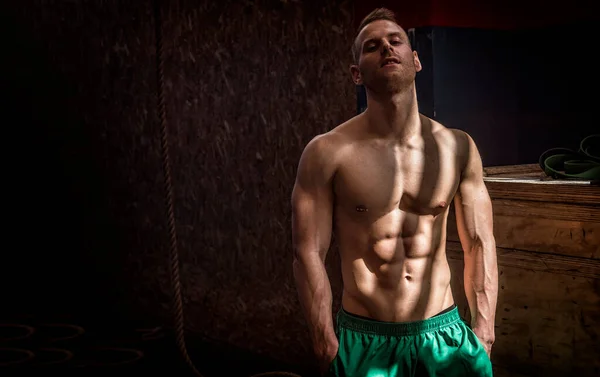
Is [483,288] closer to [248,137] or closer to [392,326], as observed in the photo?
[392,326]

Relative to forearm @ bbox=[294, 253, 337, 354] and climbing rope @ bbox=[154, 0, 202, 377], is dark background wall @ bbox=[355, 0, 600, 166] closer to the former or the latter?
climbing rope @ bbox=[154, 0, 202, 377]

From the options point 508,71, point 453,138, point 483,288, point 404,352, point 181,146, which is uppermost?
point 508,71

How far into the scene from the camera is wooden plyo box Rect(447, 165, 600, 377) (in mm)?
2781

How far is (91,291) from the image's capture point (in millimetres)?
5883

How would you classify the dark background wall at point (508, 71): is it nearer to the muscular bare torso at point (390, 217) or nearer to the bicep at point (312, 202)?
the muscular bare torso at point (390, 217)

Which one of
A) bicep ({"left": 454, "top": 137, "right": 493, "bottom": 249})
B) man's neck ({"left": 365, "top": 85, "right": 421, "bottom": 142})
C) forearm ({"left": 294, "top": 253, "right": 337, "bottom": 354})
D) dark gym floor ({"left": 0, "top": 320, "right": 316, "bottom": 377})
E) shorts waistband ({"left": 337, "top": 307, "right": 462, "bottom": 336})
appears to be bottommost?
dark gym floor ({"left": 0, "top": 320, "right": 316, "bottom": 377})

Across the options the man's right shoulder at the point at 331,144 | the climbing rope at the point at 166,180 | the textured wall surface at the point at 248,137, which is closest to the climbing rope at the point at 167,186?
the climbing rope at the point at 166,180

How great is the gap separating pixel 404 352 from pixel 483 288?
31 cm

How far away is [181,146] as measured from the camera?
4.75 meters

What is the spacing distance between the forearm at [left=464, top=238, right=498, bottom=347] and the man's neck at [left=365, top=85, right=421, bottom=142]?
40 centimetres

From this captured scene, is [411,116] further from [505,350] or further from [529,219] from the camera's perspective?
[505,350]

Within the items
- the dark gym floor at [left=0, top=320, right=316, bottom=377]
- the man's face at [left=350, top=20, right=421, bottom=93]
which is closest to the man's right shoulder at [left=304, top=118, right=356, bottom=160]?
the man's face at [left=350, top=20, right=421, bottom=93]

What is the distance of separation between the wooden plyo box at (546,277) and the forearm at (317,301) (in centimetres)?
82

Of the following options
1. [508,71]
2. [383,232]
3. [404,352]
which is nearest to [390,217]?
[383,232]
